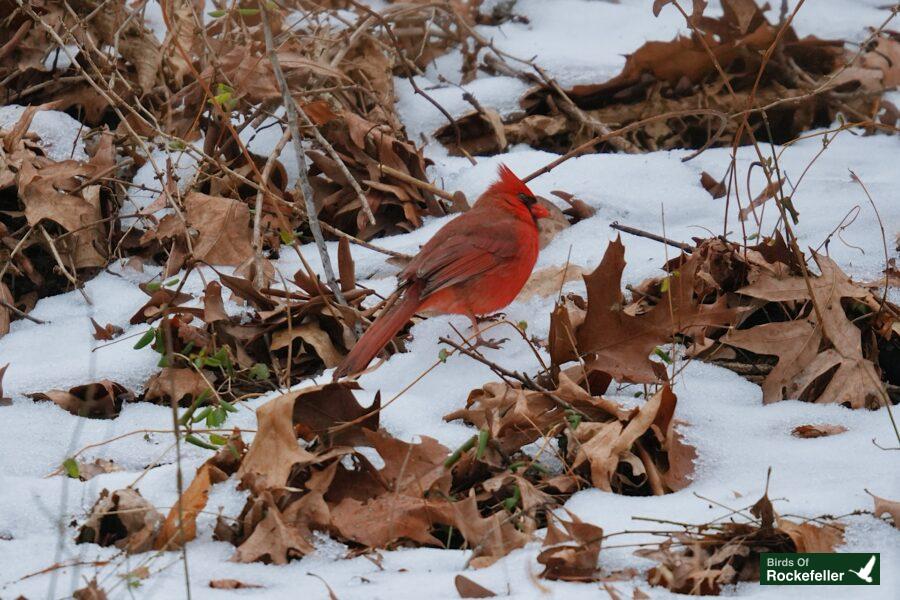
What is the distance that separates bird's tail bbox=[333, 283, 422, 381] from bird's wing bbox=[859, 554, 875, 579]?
1.55 meters

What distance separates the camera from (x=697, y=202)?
14.7 ft

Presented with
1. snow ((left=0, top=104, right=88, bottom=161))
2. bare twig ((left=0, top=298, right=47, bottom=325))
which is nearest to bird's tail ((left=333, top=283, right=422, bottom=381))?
bare twig ((left=0, top=298, right=47, bottom=325))

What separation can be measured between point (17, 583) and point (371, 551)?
2.62ft

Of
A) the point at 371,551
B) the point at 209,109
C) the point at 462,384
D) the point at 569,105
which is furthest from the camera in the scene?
the point at 569,105

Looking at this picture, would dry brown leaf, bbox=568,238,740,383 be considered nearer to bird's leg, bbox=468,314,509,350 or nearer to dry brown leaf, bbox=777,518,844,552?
bird's leg, bbox=468,314,509,350

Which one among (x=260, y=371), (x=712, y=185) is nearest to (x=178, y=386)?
(x=260, y=371)

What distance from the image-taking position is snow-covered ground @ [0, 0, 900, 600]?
2.35 metres

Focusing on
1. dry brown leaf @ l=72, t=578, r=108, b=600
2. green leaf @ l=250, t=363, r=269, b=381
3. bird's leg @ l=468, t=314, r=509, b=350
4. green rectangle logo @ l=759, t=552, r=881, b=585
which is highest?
green rectangle logo @ l=759, t=552, r=881, b=585

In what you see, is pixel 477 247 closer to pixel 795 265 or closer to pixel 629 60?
pixel 795 265

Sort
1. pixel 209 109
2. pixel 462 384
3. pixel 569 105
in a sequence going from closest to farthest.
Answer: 1. pixel 462 384
2. pixel 209 109
3. pixel 569 105

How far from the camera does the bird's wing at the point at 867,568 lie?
7.34 ft

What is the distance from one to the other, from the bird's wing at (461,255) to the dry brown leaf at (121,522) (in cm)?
137

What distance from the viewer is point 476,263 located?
3.83 meters

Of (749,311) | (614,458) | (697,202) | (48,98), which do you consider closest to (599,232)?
(697,202)
